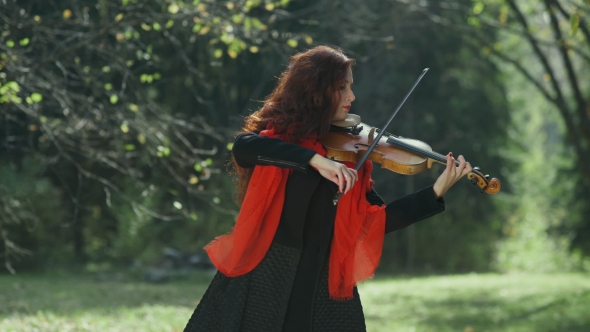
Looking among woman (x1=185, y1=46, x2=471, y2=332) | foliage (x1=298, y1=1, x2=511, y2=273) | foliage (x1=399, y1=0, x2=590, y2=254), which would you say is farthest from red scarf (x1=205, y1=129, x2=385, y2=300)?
foliage (x1=298, y1=1, x2=511, y2=273)

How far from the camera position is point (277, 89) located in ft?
11.5

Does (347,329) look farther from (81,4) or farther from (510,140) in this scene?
(510,140)

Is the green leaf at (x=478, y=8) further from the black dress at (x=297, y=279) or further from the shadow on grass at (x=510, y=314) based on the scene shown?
the black dress at (x=297, y=279)

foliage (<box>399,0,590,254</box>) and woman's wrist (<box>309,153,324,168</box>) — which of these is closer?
woman's wrist (<box>309,153,324,168</box>)

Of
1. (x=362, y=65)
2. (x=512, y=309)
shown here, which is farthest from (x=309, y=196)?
(x=362, y=65)

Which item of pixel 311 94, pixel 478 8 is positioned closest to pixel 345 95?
pixel 311 94

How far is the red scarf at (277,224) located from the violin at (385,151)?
63 millimetres

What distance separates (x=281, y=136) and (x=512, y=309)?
7747 mm

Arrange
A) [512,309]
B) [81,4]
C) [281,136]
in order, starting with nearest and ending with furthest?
[281,136] < [81,4] < [512,309]

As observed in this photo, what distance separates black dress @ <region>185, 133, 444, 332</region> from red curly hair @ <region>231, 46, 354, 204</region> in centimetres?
16

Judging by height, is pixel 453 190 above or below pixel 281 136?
above

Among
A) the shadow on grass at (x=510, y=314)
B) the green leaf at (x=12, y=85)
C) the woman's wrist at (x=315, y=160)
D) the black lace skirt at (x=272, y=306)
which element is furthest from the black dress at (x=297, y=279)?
the shadow on grass at (x=510, y=314)

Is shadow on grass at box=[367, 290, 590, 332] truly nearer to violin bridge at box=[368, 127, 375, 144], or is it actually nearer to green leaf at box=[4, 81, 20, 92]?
green leaf at box=[4, 81, 20, 92]

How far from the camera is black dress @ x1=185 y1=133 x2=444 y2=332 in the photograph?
3.37m
